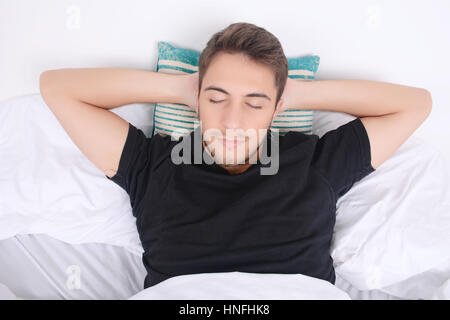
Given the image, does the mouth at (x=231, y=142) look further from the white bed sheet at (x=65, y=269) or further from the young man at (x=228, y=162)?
the white bed sheet at (x=65, y=269)

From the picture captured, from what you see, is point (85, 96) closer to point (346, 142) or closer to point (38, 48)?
point (38, 48)

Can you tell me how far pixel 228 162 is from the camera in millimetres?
1057

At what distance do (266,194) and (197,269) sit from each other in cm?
28

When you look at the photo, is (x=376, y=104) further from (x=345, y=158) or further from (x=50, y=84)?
(x=50, y=84)

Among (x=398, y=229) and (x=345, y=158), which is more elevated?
(x=345, y=158)

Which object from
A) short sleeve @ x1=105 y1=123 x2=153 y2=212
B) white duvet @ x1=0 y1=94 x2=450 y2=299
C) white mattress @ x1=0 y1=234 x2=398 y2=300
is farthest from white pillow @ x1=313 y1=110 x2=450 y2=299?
short sleeve @ x1=105 y1=123 x2=153 y2=212

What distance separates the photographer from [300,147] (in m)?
1.04

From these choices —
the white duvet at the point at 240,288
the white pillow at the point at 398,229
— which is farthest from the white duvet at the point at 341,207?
the white duvet at the point at 240,288

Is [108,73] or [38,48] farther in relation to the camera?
[38,48]

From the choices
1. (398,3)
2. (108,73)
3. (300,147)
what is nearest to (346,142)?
(300,147)

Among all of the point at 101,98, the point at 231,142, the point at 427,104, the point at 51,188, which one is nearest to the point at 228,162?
the point at 231,142

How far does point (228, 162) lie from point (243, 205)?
17cm

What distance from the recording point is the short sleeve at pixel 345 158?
1.02 m
